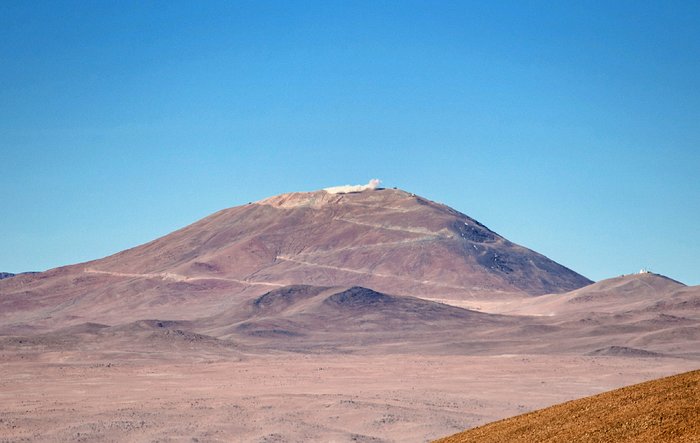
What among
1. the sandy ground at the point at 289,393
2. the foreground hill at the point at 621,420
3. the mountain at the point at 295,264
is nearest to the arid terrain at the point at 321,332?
the sandy ground at the point at 289,393

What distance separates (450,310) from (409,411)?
71274mm

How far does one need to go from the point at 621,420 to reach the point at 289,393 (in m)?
40.1

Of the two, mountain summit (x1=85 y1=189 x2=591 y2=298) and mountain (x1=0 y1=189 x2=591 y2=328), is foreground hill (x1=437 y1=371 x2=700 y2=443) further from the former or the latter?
mountain summit (x1=85 y1=189 x2=591 y2=298)

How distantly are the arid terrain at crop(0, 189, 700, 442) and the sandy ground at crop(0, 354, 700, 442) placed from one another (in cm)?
15

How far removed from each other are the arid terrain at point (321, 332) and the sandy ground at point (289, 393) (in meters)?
0.15

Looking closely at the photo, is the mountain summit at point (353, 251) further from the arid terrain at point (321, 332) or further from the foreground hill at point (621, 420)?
the foreground hill at point (621, 420)

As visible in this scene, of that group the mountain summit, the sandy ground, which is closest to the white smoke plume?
the mountain summit

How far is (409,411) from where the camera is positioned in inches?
1804

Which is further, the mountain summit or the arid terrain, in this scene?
the mountain summit

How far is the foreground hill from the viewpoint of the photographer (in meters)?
13.0

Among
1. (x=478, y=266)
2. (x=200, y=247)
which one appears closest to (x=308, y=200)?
(x=200, y=247)

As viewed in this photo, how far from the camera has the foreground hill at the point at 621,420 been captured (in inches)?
511

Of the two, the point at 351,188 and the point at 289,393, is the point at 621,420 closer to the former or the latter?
the point at 289,393

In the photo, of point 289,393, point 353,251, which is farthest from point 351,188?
point 289,393
